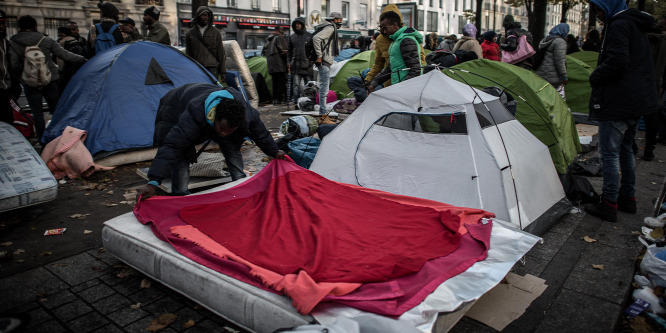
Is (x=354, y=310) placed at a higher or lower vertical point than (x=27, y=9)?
lower

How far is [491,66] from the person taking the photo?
228 inches

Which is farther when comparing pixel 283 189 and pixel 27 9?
pixel 27 9

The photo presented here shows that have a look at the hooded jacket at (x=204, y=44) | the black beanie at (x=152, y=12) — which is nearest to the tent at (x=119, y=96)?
the hooded jacket at (x=204, y=44)

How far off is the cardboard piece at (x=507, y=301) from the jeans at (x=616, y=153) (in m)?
1.65

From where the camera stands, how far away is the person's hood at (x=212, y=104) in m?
3.38

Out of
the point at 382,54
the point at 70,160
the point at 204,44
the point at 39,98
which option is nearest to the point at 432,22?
the point at 204,44

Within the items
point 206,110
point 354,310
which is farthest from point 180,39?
point 354,310

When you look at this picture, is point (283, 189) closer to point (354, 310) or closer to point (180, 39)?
point (354, 310)

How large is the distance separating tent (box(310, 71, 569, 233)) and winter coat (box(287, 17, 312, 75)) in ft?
17.3

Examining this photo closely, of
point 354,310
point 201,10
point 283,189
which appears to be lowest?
point 354,310

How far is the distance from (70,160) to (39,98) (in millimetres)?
1811

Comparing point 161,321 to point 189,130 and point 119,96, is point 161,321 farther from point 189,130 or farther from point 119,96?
point 119,96

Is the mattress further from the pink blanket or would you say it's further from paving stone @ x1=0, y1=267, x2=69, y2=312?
paving stone @ x1=0, y1=267, x2=69, y2=312

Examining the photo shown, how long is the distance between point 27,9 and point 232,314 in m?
24.6
